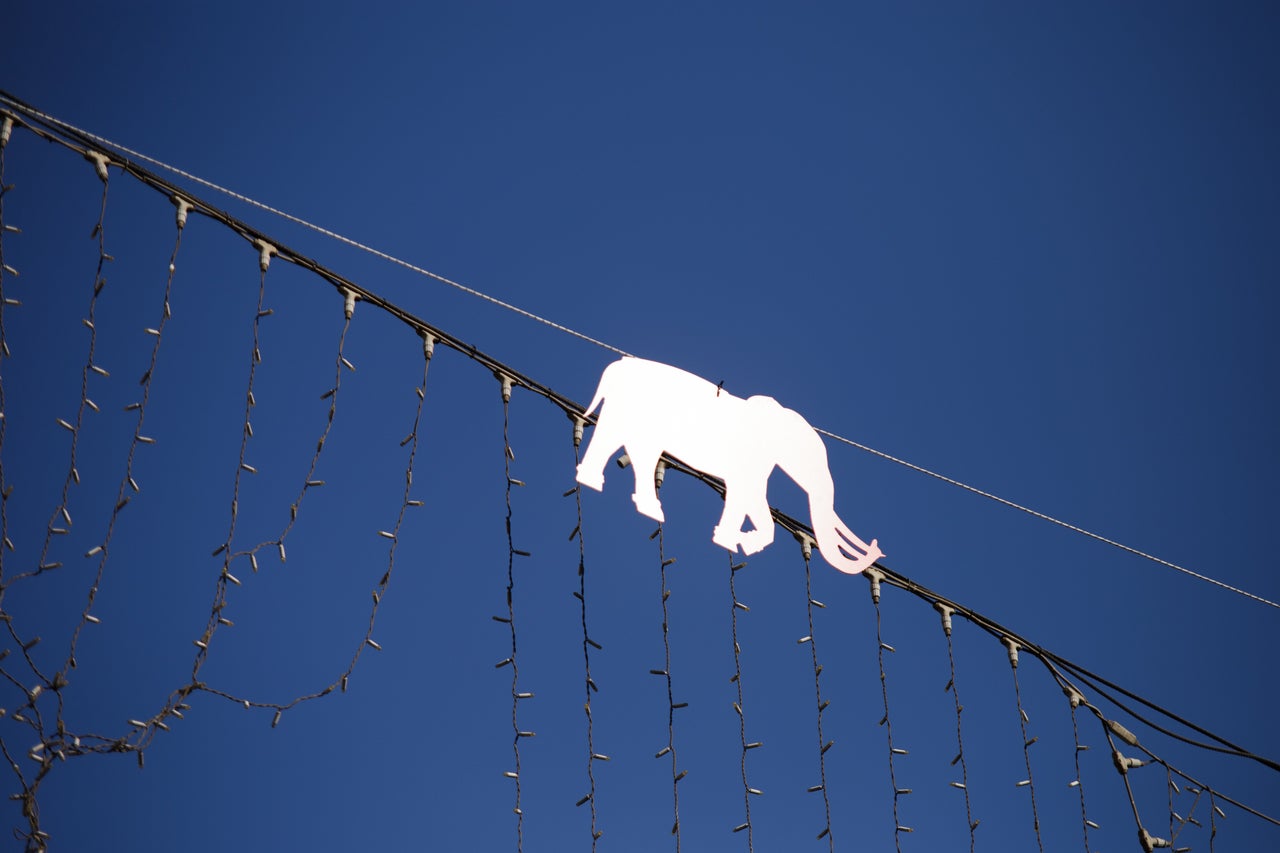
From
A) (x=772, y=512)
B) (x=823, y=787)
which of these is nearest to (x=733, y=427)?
(x=772, y=512)

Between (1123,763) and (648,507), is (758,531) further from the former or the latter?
(1123,763)

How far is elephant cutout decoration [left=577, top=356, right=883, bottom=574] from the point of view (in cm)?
257

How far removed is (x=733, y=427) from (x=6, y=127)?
1.42m

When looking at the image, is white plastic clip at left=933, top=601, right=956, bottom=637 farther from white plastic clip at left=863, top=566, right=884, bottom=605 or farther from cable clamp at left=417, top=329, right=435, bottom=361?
cable clamp at left=417, top=329, right=435, bottom=361

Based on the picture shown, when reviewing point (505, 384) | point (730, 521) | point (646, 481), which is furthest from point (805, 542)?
point (505, 384)

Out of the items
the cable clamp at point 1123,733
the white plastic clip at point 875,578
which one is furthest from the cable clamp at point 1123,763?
the white plastic clip at point 875,578

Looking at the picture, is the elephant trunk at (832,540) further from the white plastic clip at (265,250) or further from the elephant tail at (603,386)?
the white plastic clip at (265,250)

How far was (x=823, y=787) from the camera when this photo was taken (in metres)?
2.64

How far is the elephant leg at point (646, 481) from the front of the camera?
100.0 inches

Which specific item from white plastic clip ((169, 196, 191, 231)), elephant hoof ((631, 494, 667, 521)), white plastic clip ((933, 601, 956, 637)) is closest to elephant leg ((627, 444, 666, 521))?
elephant hoof ((631, 494, 667, 521))

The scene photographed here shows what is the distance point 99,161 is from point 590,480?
1025 mm

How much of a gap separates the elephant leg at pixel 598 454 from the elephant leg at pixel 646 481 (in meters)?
0.04

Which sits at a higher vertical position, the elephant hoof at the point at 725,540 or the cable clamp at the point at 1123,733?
the elephant hoof at the point at 725,540

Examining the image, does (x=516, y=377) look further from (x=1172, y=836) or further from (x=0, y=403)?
(x=1172, y=836)
